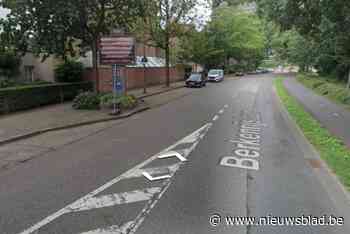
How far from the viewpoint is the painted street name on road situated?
828 cm

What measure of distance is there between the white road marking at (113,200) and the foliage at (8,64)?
18.5m

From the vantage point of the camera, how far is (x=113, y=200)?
236 inches

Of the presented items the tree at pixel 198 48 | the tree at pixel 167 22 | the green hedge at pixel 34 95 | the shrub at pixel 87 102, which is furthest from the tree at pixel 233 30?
the shrub at pixel 87 102

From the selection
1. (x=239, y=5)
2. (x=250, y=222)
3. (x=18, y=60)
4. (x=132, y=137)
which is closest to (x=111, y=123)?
(x=132, y=137)

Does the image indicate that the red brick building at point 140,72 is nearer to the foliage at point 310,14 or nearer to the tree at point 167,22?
the tree at point 167,22

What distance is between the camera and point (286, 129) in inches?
522

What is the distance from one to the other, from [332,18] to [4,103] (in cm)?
1441

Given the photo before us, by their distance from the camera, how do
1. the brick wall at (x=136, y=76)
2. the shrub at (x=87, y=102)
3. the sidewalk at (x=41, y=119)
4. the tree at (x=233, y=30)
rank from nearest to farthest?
1. the sidewalk at (x=41, y=119)
2. the shrub at (x=87, y=102)
3. the brick wall at (x=136, y=76)
4. the tree at (x=233, y=30)

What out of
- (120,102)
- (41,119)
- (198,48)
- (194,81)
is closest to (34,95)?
(120,102)

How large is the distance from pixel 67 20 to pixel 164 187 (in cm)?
1443

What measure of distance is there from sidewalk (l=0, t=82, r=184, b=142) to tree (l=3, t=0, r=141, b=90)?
329 cm

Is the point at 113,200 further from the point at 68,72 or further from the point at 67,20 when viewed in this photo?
the point at 68,72

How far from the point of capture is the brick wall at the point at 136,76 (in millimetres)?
29922

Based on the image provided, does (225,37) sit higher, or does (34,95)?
(225,37)
